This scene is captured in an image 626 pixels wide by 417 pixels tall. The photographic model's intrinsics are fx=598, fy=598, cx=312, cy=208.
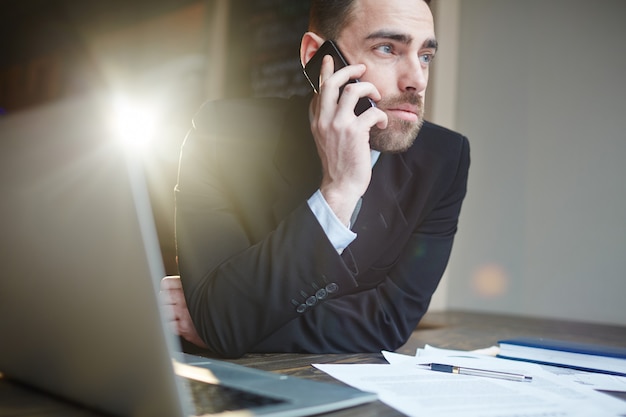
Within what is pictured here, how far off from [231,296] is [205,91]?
5.97 ft

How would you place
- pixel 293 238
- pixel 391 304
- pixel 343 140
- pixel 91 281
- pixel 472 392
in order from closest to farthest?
pixel 91 281, pixel 472 392, pixel 293 238, pixel 343 140, pixel 391 304

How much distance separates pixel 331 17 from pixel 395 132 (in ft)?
1.02

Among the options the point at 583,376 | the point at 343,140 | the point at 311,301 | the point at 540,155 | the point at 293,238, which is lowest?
the point at 583,376

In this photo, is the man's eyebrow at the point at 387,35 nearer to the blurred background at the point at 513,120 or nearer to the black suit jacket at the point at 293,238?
the black suit jacket at the point at 293,238

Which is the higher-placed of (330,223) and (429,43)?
(429,43)

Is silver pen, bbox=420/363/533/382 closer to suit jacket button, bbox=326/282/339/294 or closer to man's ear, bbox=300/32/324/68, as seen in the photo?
suit jacket button, bbox=326/282/339/294

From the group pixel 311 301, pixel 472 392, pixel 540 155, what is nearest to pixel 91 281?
pixel 472 392

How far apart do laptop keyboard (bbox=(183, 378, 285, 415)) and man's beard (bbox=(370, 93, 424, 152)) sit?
825 mm

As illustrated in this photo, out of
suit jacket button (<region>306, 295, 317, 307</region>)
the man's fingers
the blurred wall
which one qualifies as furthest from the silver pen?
the blurred wall

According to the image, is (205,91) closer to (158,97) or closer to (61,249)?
(158,97)

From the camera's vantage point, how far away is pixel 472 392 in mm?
735

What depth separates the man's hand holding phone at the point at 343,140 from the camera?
112 centimetres

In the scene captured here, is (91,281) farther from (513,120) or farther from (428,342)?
(513,120)

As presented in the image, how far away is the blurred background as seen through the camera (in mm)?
2092
